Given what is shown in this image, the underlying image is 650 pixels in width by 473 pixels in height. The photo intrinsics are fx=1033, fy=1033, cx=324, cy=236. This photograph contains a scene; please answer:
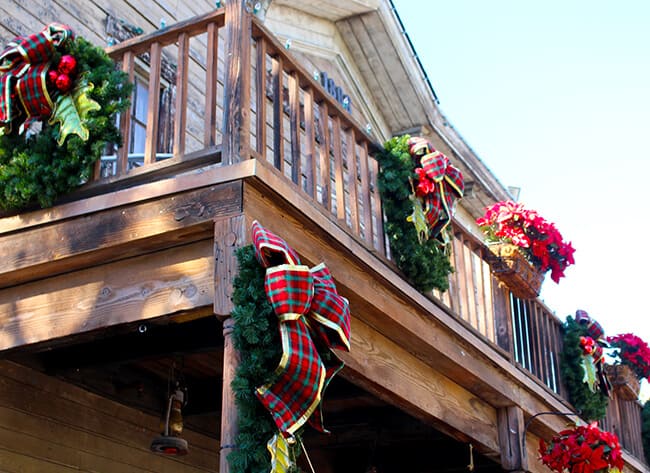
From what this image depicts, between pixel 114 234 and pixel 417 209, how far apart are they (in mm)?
2248

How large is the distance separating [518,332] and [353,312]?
2765 millimetres

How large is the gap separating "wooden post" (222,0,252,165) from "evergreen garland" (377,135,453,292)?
68.1 inches

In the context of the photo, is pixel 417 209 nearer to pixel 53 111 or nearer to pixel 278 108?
pixel 278 108

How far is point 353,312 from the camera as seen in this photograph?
18.8 ft

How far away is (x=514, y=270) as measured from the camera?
25.5 ft

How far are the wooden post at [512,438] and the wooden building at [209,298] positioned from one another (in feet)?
0.04

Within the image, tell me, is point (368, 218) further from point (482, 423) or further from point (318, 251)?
point (482, 423)

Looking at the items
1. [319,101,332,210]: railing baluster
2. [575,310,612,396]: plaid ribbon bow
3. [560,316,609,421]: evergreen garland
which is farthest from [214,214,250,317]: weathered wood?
[575,310,612,396]: plaid ribbon bow

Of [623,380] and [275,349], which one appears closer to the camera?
[275,349]

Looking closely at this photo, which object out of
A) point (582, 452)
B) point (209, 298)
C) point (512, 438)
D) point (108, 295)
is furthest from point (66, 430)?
point (582, 452)

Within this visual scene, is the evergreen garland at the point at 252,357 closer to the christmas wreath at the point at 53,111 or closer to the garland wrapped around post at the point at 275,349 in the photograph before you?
the garland wrapped around post at the point at 275,349

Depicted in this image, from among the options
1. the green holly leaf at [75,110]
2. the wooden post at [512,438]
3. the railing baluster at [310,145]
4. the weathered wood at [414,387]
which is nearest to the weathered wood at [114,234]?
the green holly leaf at [75,110]

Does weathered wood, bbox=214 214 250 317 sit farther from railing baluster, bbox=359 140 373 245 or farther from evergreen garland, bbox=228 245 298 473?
railing baluster, bbox=359 140 373 245

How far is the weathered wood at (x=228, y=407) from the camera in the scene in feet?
14.0
